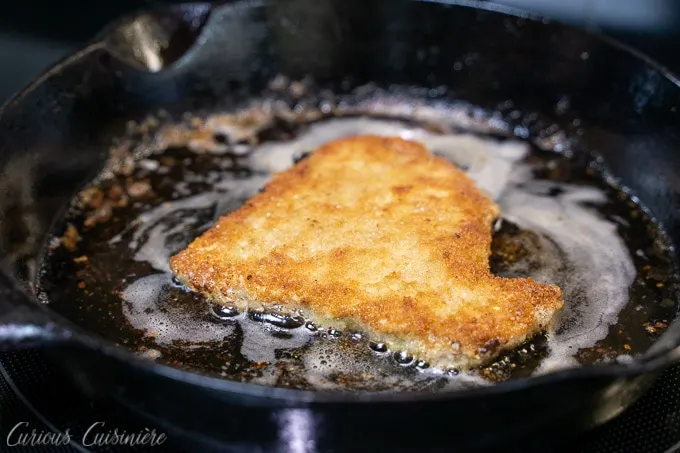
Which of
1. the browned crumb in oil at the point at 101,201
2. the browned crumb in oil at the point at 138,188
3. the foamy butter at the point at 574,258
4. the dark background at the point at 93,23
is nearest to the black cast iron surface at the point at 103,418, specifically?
the foamy butter at the point at 574,258

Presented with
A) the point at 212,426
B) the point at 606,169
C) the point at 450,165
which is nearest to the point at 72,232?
the point at 212,426

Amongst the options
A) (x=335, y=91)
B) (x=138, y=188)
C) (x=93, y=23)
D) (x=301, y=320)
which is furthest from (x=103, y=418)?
(x=93, y=23)

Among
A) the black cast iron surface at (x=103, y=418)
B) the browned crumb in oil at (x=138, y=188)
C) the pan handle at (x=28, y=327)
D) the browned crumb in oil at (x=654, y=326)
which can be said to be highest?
the pan handle at (x=28, y=327)

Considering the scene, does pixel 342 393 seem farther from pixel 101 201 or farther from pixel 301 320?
pixel 101 201

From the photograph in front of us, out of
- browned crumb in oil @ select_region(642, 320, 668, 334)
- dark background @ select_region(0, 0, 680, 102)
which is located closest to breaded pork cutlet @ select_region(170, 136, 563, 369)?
browned crumb in oil @ select_region(642, 320, 668, 334)

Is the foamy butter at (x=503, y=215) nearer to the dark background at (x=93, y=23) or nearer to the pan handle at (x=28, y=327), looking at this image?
the pan handle at (x=28, y=327)

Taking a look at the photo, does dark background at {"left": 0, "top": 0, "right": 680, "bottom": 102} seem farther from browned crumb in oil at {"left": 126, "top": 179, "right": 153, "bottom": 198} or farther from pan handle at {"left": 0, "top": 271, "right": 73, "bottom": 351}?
pan handle at {"left": 0, "top": 271, "right": 73, "bottom": 351}
